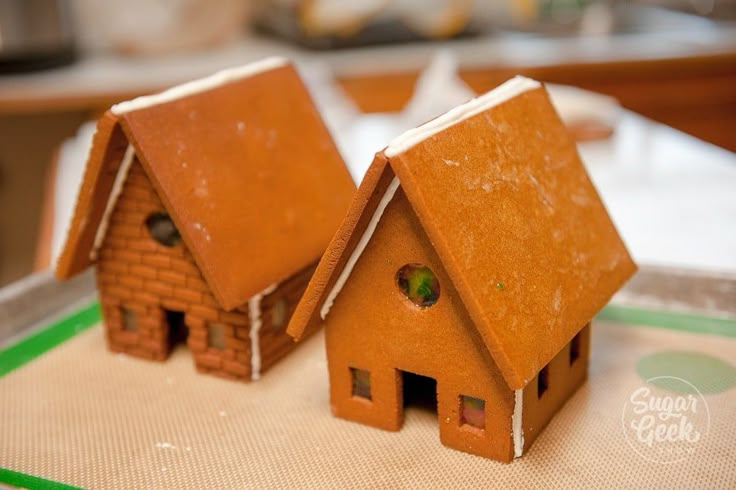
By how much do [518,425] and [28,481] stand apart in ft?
1.75

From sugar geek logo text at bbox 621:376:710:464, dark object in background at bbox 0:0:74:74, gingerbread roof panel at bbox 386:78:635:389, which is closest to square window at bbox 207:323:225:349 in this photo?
gingerbread roof panel at bbox 386:78:635:389

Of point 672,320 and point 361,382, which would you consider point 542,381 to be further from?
point 672,320

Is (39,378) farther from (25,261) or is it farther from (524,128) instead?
(25,261)

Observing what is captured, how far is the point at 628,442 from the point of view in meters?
0.95

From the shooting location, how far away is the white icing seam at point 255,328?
106 cm

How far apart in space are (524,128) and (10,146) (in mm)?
2008

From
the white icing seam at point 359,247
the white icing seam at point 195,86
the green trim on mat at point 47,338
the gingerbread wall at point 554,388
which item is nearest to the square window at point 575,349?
the gingerbread wall at point 554,388

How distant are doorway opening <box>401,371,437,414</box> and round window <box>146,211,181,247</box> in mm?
339

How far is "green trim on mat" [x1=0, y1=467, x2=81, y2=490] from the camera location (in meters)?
0.91

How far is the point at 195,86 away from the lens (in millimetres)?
1093

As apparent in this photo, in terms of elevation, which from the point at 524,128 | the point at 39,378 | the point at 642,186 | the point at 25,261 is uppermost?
the point at 524,128

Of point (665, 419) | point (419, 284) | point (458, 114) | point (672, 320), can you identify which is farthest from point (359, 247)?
point (672, 320)

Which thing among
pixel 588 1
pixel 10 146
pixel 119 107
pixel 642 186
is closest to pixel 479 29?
pixel 588 1

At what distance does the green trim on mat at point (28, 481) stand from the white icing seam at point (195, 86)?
419 mm
